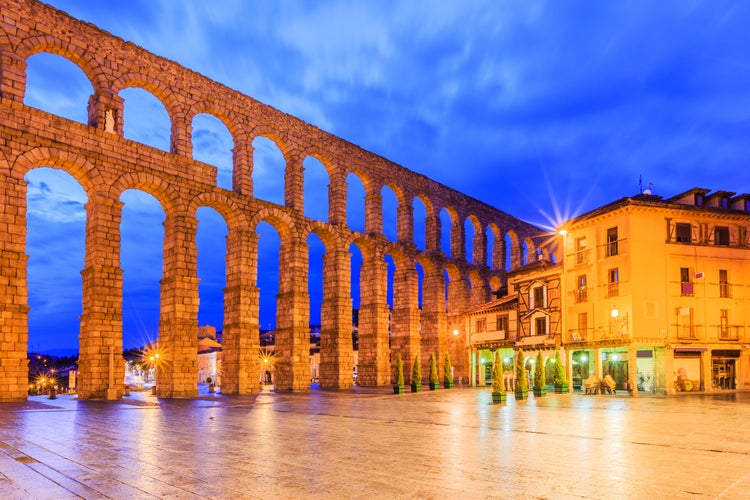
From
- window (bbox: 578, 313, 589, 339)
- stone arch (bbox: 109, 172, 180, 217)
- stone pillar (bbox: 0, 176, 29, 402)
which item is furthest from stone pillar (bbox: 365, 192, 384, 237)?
stone pillar (bbox: 0, 176, 29, 402)

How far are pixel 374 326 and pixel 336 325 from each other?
4.51m

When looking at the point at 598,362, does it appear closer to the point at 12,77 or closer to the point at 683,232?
the point at 683,232

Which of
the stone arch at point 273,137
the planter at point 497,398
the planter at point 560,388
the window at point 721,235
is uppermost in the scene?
the stone arch at point 273,137

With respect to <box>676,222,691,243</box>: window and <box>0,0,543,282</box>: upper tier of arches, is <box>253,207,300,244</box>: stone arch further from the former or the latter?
<box>676,222,691,243</box>: window

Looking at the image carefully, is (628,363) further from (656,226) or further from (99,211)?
(99,211)

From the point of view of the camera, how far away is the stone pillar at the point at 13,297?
96.8ft

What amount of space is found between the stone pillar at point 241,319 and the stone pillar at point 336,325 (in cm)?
893

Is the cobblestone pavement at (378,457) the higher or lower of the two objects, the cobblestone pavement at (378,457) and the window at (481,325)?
the lower

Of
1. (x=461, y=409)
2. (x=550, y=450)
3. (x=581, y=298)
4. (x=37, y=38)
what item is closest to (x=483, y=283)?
(x=581, y=298)

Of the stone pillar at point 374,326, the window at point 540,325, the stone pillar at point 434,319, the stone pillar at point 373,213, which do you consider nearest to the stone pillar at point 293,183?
the stone pillar at point 373,213

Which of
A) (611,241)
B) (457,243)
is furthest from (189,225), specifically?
(457,243)

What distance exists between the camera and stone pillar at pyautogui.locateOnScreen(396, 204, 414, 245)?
58.9 metres

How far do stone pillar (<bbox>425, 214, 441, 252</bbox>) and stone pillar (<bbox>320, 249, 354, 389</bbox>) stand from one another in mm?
12621

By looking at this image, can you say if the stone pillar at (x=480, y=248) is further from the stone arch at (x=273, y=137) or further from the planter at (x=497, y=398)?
the planter at (x=497, y=398)
